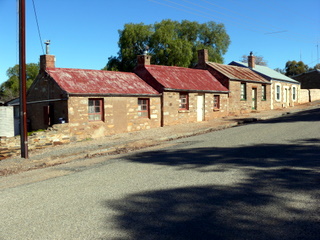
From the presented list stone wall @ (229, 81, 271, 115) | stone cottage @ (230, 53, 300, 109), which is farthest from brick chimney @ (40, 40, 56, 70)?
stone cottage @ (230, 53, 300, 109)

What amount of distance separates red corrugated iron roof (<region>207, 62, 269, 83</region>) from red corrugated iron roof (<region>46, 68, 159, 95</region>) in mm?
9136

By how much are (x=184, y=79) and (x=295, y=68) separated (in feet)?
188

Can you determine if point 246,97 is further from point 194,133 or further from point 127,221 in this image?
point 127,221

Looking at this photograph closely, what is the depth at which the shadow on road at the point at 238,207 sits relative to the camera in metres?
3.93

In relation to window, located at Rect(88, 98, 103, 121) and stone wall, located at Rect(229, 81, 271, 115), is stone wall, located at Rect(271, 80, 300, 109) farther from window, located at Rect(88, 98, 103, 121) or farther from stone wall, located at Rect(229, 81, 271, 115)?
window, located at Rect(88, 98, 103, 121)

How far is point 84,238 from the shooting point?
13.1 feet

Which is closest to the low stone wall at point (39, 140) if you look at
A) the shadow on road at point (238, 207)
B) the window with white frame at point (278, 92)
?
the shadow on road at point (238, 207)

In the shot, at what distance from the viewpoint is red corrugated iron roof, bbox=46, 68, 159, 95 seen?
16.0m

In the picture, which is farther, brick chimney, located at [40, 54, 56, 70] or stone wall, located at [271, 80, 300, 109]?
stone wall, located at [271, 80, 300, 109]

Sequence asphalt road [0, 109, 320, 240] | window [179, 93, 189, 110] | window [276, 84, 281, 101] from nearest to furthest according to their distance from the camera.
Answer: asphalt road [0, 109, 320, 240], window [179, 93, 189, 110], window [276, 84, 281, 101]

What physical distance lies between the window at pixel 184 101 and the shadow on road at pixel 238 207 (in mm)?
13813

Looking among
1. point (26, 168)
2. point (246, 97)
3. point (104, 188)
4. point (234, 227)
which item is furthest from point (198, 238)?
point (246, 97)

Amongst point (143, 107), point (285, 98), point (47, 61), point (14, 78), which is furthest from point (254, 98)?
point (14, 78)

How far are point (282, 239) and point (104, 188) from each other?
12.1 feet
